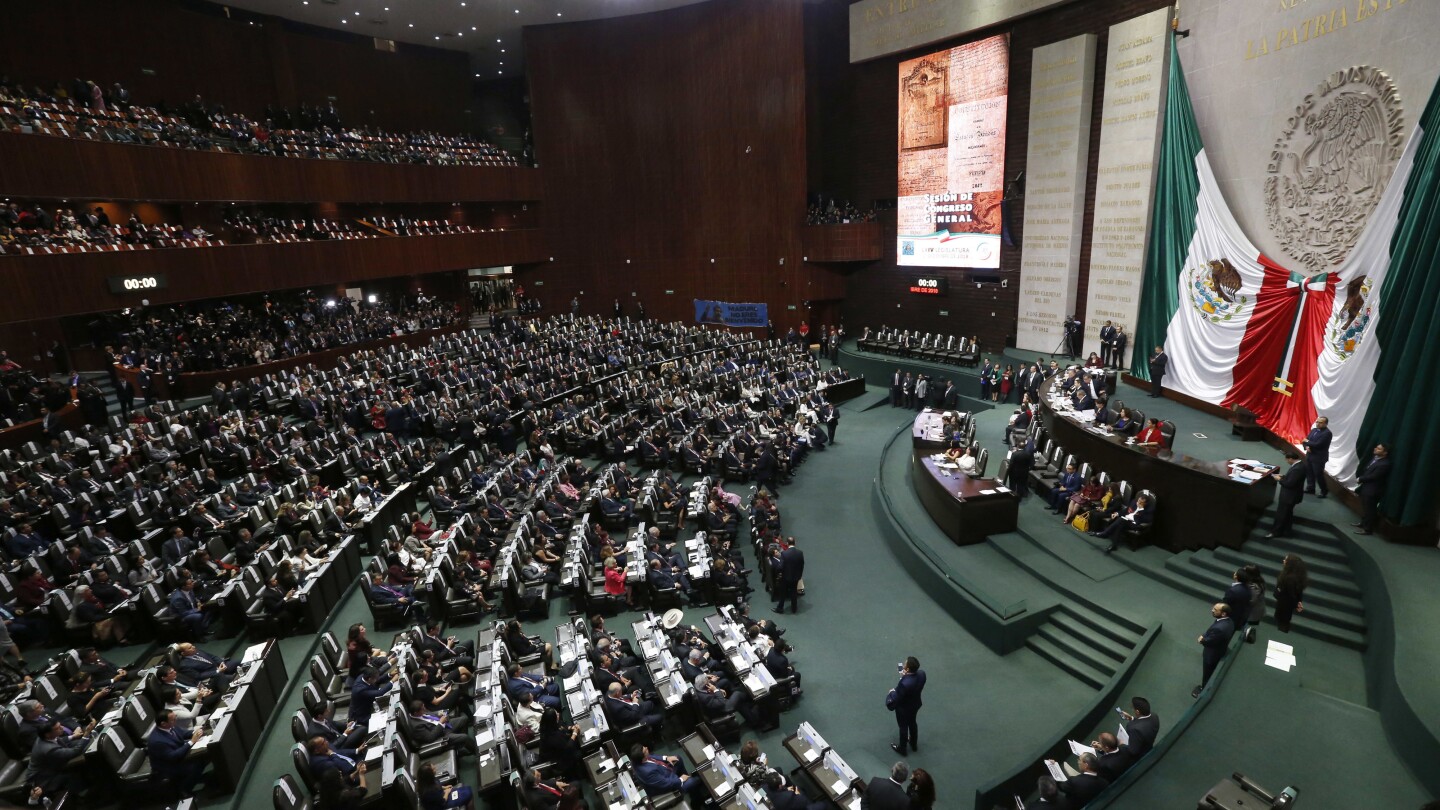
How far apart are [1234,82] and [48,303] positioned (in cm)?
2622

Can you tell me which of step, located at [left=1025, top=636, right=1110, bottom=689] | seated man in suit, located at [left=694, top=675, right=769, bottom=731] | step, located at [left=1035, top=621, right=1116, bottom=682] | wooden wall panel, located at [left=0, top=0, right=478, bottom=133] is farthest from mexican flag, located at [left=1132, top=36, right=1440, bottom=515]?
wooden wall panel, located at [left=0, top=0, right=478, bottom=133]

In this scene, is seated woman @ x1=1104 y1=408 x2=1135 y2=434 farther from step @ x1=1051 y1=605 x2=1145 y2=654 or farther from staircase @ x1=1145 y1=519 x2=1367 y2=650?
step @ x1=1051 y1=605 x2=1145 y2=654

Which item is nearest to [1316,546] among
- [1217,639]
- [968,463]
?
[1217,639]

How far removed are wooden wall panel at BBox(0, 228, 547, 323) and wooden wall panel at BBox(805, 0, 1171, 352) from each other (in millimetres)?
13910

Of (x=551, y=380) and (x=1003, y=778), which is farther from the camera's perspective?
(x=551, y=380)

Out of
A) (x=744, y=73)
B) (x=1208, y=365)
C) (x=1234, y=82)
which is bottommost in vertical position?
(x=1208, y=365)

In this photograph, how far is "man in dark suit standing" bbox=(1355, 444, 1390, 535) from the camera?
836cm

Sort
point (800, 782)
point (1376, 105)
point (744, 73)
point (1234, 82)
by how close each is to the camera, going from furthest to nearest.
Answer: point (744, 73), point (1234, 82), point (1376, 105), point (800, 782)

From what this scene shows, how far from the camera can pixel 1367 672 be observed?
7152 mm

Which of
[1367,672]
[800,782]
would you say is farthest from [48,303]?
[1367,672]

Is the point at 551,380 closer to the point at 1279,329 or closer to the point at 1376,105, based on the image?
the point at 1279,329

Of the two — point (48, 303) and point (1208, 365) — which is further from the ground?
point (48, 303)

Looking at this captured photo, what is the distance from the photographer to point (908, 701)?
23.5 ft

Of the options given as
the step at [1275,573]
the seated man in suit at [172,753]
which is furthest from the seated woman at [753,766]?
the step at [1275,573]
